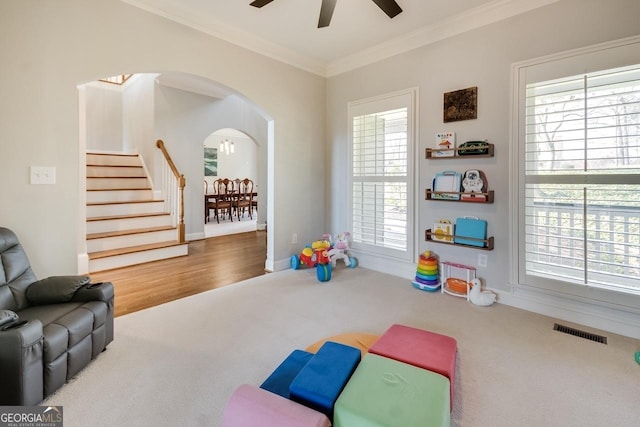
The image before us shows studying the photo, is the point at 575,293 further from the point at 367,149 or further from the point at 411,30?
the point at 411,30

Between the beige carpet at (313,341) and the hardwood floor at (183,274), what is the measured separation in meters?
0.32

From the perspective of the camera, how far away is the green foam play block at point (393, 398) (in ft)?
3.92

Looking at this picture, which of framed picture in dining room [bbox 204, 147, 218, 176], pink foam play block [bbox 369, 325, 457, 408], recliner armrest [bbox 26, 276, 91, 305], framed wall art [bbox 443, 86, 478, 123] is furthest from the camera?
framed picture in dining room [bbox 204, 147, 218, 176]

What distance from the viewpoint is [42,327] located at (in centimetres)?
163

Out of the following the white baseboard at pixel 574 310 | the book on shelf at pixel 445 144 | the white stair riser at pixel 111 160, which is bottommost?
the white baseboard at pixel 574 310

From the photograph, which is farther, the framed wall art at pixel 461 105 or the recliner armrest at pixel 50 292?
the framed wall art at pixel 461 105

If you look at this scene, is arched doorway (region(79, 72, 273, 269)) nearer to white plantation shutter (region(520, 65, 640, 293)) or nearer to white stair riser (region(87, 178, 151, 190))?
white stair riser (region(87, 178, 151, 190))

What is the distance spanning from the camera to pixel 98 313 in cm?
199

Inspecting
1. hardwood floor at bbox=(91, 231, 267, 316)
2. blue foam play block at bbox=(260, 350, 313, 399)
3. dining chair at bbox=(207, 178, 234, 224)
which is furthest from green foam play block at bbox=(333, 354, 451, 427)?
dining chair at bbox=(207, 178, 234, 224)

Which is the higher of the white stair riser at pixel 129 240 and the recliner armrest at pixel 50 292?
the white stair riser at pixel 129 240

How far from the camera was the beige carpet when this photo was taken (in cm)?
161

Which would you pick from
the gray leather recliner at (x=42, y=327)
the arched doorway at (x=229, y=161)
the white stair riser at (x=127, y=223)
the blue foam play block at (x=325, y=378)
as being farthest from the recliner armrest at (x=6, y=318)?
the arched doorway at (x=229, y=161)

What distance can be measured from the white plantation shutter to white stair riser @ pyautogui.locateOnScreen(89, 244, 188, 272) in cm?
469

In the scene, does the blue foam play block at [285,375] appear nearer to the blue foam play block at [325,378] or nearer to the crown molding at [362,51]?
the blue foam play block at [325,378]
